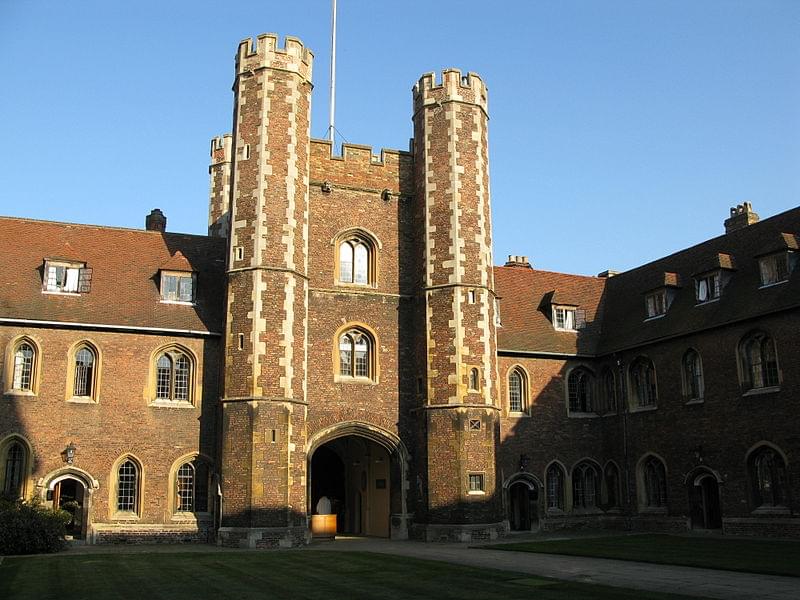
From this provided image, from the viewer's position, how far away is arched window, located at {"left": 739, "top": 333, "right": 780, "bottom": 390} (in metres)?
27.3

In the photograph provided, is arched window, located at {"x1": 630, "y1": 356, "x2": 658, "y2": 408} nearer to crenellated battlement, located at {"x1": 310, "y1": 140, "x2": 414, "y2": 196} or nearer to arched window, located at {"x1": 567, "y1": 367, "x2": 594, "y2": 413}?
arched window, located at {"x1": 567, "y1": 367, "x2": 594, "y2": 413}

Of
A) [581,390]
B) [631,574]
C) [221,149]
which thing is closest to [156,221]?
[221,149]

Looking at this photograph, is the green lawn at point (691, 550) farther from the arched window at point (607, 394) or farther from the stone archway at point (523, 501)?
the arched window at point (607, 394)

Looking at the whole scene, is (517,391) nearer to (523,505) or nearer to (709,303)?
(523,505)

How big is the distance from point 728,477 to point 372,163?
55.4ft

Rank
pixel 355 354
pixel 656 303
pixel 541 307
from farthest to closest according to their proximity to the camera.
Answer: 1. pixel 541 307
2. pixel 656 303
3. pixel 355 354

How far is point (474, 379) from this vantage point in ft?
96.7

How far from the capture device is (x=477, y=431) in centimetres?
2897

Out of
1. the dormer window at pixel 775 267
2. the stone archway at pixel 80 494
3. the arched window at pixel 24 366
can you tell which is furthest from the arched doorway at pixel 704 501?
the arched window at pixel 24 366

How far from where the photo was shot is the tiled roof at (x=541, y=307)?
34.0 meters

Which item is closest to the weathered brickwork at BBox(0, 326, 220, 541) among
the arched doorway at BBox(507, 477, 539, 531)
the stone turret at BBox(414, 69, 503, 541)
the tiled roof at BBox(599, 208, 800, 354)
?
the stone turret at BBox(414, 69, 503, 541)

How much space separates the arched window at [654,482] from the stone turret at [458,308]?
634cm

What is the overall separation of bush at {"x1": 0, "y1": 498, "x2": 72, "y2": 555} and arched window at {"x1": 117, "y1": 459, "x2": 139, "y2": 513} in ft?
11.2

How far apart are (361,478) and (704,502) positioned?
42.2 ft
